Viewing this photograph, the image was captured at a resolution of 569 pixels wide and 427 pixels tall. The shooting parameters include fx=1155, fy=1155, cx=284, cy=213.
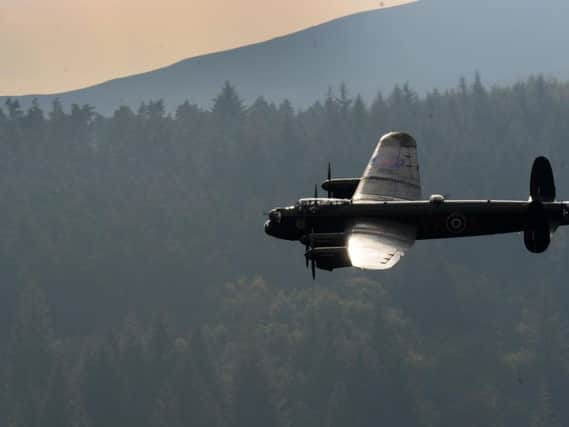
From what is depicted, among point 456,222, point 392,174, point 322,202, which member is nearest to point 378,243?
point 322,202

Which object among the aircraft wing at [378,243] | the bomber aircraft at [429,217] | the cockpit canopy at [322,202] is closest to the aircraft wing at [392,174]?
the bomber aircraft at [429,217]

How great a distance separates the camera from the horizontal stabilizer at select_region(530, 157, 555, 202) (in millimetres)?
56625

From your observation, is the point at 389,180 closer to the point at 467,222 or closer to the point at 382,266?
the point at 467,222

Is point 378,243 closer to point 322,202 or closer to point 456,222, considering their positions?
point 322,202

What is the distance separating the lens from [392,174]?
62.9 metres

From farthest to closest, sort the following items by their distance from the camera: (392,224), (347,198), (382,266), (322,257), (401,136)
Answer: (401,136)
(347,198)
(392,224)
(322,257)
(382,266)

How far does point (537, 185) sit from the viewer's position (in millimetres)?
57000

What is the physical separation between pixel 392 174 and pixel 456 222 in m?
6.03

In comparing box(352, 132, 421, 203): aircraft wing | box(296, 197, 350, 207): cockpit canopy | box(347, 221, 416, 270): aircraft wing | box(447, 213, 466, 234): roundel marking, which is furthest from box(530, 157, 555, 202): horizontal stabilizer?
box(296, 197, 350, 207): cockpit canopy

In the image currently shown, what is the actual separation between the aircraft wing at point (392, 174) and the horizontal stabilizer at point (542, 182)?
7.25m

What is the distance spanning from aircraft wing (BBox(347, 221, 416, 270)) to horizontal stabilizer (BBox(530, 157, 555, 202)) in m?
6.33

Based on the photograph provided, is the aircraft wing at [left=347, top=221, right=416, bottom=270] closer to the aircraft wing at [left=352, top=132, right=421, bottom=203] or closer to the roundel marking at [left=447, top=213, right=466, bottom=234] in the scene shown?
the roundel marking at [left=447, top=213, right=466, bottom=234]

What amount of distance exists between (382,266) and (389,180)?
15662 mm

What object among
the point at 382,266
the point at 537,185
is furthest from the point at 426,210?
the point at 382,266
